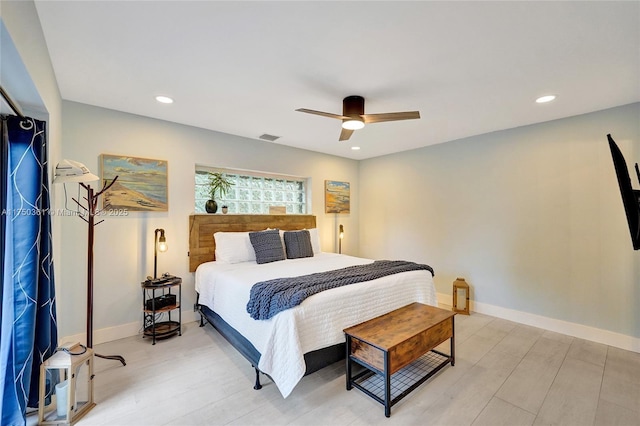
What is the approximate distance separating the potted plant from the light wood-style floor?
167 centimetres

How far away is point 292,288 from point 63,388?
1.60 m

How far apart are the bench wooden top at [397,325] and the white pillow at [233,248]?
1818 millimetres

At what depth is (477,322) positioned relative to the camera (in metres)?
3.59

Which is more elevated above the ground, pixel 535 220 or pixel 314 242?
pixel 535 220

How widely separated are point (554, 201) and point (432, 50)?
2656 mm

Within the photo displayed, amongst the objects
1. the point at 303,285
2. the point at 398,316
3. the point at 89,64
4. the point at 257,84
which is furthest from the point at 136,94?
the point at 398,316

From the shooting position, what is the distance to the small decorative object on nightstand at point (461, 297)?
12.8 feet

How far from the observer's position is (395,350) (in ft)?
6.52

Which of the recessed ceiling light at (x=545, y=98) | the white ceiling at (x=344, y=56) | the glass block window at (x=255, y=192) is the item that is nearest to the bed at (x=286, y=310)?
the glass block window at (x=255, y=192)

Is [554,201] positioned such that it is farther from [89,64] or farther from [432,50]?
[89,64]

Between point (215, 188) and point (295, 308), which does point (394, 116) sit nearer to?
point (295, 308)

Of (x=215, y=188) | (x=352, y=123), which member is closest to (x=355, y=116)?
(x=352, y=123)

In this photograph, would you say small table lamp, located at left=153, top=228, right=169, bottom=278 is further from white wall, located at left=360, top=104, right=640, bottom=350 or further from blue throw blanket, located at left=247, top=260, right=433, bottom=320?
white wall, located at left=360, top=104, right=640, bottom=350

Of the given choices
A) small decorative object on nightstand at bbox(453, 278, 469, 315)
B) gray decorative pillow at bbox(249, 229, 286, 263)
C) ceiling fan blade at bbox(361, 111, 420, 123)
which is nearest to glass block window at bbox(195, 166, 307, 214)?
gray decorative pillow at bbox(249, 229, 286, 263)
